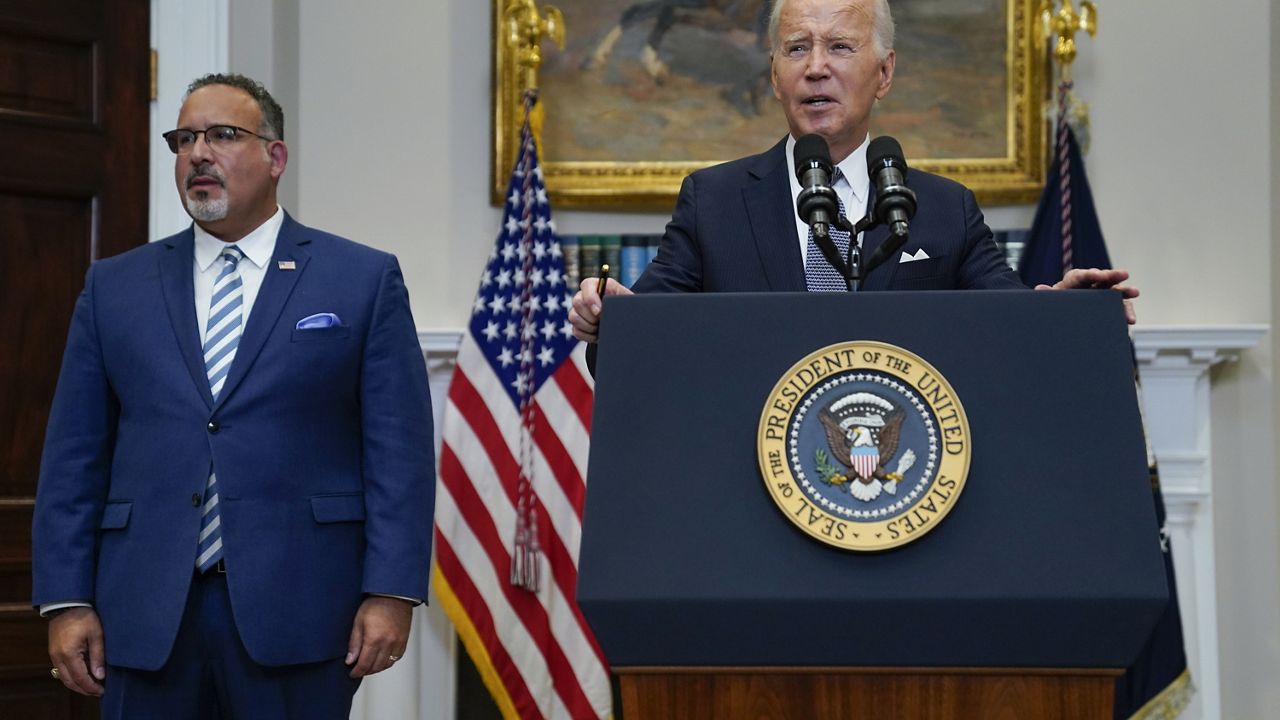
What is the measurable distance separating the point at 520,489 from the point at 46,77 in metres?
2.02

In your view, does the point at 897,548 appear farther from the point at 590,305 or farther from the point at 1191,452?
the point at 1191,452

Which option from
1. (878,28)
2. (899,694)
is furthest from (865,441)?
(878,28)

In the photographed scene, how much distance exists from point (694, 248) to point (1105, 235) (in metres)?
3.02

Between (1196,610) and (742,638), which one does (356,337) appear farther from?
(1196,610)

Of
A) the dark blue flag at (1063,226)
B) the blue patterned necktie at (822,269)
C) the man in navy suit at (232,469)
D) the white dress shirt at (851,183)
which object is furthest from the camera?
the dark blue flag at (1063,226)

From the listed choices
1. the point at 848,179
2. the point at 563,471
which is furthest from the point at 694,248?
the point at 563,471

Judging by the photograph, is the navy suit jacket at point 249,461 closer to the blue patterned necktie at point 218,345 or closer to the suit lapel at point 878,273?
the blue patterned necktie at point 218,345

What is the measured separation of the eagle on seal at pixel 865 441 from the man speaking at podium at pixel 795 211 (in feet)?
2.06

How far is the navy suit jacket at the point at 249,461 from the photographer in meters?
2.76

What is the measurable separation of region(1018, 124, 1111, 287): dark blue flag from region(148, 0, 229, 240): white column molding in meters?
2.91

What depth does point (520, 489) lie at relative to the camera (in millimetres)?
4742

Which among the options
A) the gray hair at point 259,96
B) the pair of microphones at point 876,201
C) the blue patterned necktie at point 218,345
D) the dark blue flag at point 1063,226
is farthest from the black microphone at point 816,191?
the dark blue flag at point 1063,226

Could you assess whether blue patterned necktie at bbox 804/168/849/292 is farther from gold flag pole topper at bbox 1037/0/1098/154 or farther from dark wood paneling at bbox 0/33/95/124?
dark wood paneling at bbox 0/33/95/124

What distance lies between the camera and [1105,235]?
5121mm
